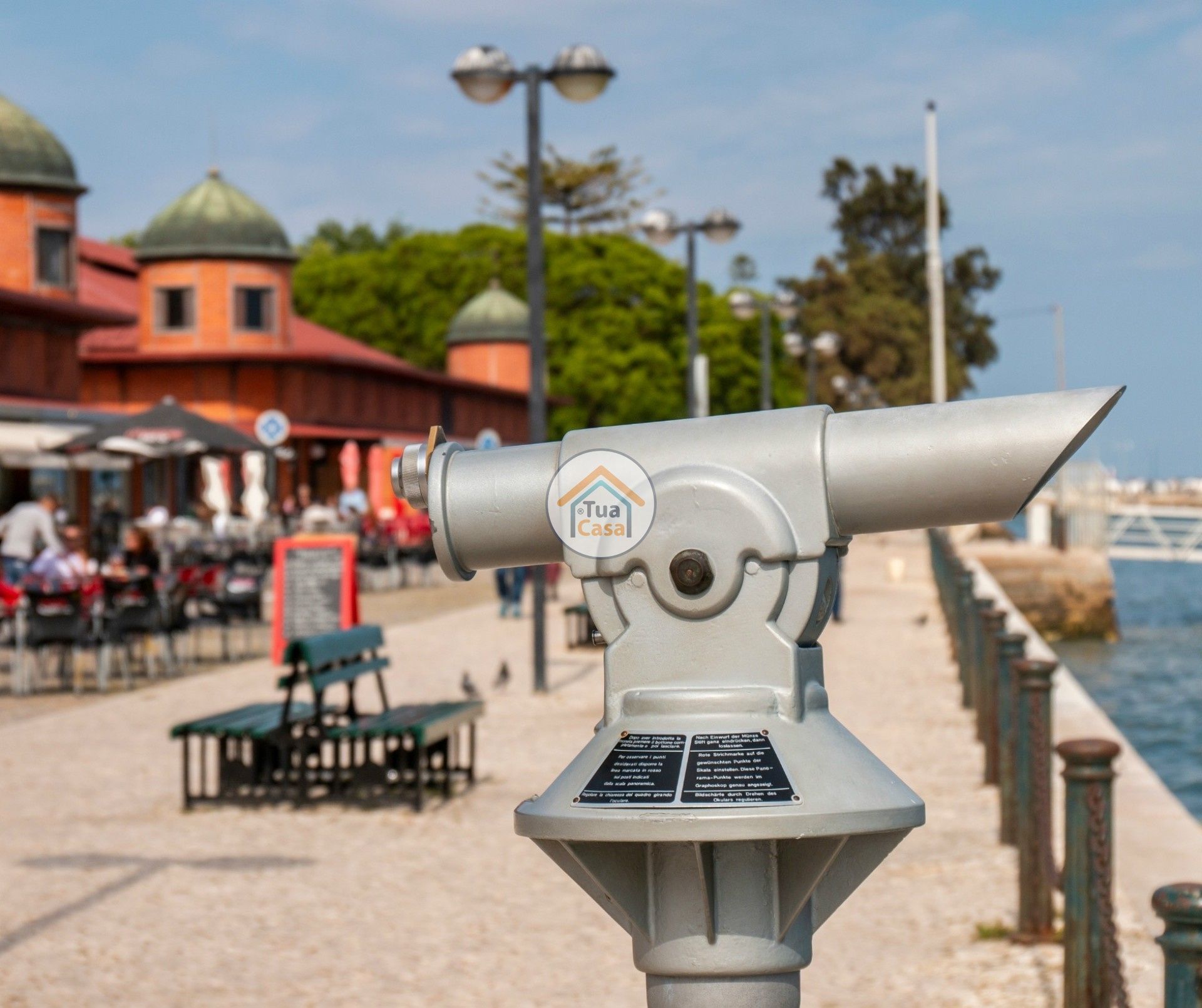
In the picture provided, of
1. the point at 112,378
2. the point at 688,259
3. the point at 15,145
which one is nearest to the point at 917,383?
the point at 112,378

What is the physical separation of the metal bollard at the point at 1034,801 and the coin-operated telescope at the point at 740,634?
16.7 feet

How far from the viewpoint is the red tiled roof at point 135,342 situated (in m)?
47.5

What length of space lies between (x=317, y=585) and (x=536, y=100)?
4.98 meters

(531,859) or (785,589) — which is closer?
(785,589)

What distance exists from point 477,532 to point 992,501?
61 cm

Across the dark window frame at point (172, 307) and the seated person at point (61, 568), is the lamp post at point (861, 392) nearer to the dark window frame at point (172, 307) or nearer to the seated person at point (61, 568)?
the dark window frame at point (172, 307)

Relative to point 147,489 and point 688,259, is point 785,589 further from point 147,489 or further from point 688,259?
point 147,489

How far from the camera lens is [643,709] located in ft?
6.57

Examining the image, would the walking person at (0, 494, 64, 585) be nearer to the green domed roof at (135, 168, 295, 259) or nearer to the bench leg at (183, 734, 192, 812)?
the bench leg at (183, 734, 192, 812)

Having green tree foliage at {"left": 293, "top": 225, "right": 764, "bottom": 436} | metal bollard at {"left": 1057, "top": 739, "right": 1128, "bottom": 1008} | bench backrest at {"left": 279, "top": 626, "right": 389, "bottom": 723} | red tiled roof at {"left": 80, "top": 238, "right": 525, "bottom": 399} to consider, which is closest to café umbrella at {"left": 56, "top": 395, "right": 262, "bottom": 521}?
bench backrest at {"left": 279, "top": 626, "right": 389, "bottom": 723}

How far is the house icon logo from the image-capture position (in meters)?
1.98

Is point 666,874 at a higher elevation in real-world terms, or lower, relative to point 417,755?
higher

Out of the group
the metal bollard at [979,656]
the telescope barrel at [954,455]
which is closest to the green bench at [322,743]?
the metal bollard at [979,656]

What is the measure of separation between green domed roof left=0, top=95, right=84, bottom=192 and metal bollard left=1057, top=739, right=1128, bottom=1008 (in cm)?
3625
